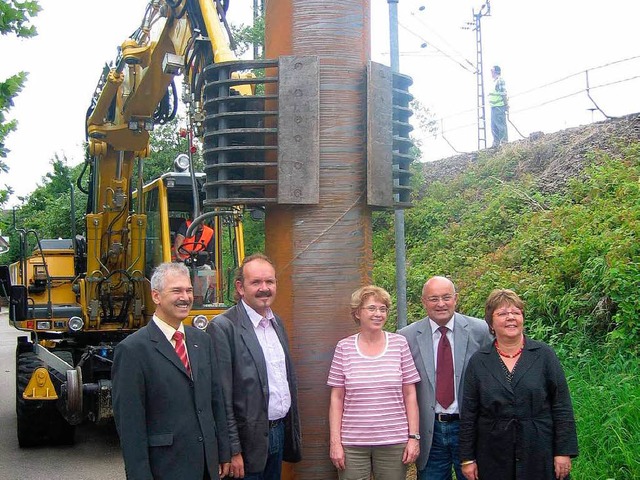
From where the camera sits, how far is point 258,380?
395 cm

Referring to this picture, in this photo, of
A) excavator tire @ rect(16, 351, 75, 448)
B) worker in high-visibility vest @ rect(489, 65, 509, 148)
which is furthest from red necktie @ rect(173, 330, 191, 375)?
worker in high-visibility vest @ rect(489, 65, 509, 148)

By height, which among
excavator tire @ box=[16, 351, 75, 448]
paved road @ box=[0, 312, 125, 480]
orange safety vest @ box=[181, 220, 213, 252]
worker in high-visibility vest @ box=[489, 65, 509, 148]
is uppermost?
worker in high-visibility vest @ box=[489, 65, 509, 148]

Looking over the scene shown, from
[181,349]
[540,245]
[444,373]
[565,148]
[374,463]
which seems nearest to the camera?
[181,349]

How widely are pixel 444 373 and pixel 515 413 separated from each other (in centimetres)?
50

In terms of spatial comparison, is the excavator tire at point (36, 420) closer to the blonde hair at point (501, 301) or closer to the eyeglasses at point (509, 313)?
the blonde hair at point (501, 301)

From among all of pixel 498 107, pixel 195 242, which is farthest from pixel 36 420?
pixel 498 107

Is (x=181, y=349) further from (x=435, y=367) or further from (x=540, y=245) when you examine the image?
(x=540, y=245)

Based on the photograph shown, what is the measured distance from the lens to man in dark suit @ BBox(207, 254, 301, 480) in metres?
3.91

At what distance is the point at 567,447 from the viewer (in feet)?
13.2

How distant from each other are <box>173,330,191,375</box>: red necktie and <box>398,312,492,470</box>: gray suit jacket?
4.26 ft

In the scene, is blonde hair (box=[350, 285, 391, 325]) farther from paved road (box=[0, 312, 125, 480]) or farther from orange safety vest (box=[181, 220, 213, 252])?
orange safety vest (box=[181, 220, 213, 252])

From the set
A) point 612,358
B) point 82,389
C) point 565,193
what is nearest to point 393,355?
point 612,358

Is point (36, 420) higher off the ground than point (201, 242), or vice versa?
point (201, 242)

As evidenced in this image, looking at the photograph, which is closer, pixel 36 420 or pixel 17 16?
pixel 17 16
